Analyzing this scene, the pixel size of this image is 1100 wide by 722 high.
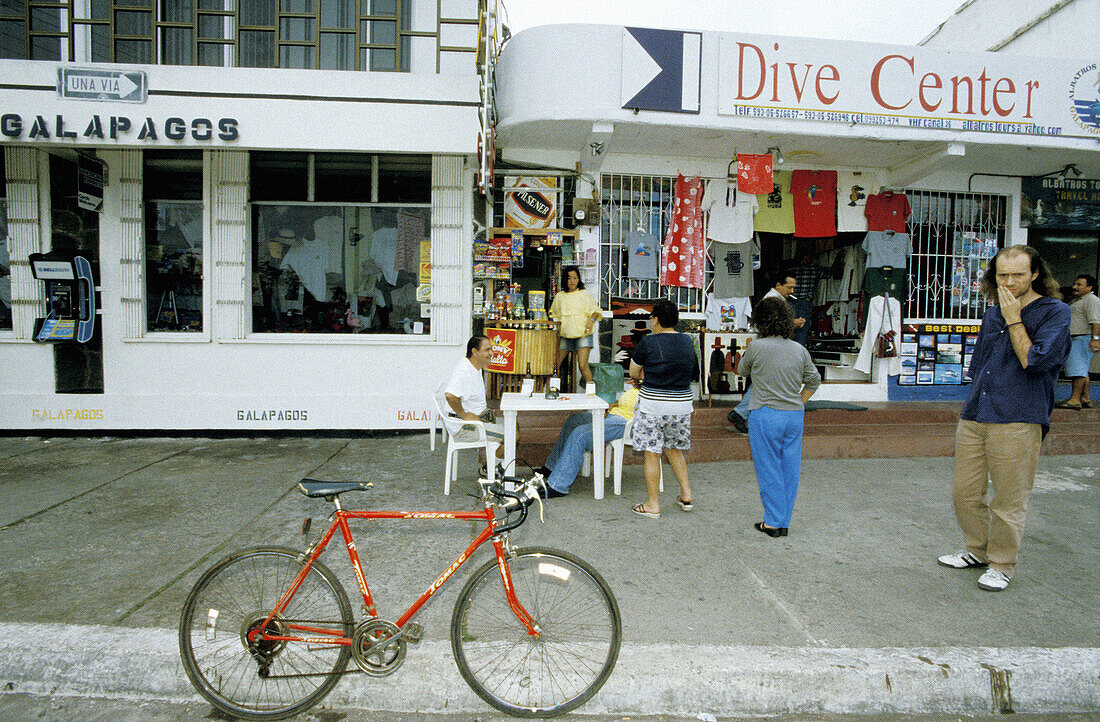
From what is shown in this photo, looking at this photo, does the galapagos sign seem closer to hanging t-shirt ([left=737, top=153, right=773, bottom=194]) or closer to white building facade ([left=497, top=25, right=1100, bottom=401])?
white building facade ([left=497, top=25, right=1100, bottom=401])

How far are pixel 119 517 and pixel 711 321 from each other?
7122 mm

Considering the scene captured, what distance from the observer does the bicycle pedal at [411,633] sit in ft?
8.87

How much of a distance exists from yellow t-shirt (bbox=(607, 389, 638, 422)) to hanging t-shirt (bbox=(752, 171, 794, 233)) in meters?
4.22

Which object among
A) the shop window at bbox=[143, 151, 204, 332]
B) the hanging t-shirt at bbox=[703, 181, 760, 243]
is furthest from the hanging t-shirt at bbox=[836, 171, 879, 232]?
the shop window at bbox=[143, 151, 204, 332]

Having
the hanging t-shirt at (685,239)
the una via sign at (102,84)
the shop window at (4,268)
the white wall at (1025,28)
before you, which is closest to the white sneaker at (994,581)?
the hanging t-shirt at (685,239)

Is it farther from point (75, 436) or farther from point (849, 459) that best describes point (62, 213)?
point (849, 459)

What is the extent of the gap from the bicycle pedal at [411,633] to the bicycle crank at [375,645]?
0.02m

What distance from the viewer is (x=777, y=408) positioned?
450 centimetres

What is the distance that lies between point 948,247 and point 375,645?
981 centimetres

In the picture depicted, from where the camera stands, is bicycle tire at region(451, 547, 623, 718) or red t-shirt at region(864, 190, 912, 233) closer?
bicycle tire at region(451, 547, 623, 718)

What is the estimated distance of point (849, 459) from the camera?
7.02m

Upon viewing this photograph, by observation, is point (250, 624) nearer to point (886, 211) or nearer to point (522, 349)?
point (522, 349)

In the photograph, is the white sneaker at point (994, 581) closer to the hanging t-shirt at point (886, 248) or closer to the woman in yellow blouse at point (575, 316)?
the woman in yellow blouse at point (575, 316)

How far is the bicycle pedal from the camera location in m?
2.70
